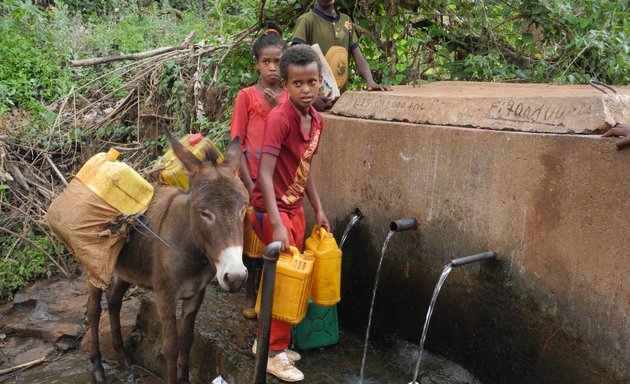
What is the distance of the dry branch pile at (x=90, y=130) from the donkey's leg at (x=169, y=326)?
271 centimetres

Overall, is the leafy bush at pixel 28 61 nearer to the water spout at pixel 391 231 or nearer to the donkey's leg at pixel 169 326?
the donkey's leg at pixel 169 326

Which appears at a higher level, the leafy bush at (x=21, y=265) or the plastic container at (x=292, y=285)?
the plastic container at (x=292, y=285)

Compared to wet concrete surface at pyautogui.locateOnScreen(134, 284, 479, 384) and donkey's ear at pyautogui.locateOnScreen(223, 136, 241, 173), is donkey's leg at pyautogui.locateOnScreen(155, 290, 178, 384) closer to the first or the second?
wet concrete surface at pyautogui.locateOnScreen(134, 284, 479, 384)

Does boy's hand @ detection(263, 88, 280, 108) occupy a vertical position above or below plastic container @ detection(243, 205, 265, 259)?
above

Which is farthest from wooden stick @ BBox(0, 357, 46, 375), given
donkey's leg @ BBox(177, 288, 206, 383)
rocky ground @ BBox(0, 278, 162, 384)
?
donkey's leg @ BBox(177, 288, 206, 383)

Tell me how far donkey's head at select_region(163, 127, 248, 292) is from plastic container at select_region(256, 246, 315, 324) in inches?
12.4

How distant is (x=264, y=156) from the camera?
10.2 feet

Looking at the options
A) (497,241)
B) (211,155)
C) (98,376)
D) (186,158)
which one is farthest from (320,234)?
(98,376)

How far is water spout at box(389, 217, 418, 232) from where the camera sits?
358 centimetres

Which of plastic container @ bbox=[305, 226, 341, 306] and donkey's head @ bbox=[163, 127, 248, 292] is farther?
plastic container @ bbox=[305, 226, 341, 306]

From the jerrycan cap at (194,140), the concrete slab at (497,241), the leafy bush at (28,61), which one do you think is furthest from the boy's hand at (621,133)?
the leafy bush at (28,61)

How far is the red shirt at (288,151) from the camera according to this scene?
313 cm

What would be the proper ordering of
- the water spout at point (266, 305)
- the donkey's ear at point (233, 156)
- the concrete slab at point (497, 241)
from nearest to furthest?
1. the concrete slab at point (497, 241)
2. the water spout at point (266, 305)
3. the donkey's ear at point (233, 156)

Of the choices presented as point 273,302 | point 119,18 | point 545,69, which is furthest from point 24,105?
point 545,69
